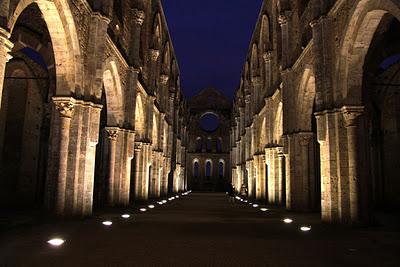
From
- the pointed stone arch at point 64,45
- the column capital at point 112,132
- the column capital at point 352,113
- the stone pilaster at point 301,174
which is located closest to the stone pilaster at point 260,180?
the stone pilaster at point 301,174

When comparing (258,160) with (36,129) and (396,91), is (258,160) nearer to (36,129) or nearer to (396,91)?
(396,91)

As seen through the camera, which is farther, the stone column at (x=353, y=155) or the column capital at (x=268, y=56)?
the column capital at (x=268, y=56)

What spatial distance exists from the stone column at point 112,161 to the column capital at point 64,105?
6.76 m

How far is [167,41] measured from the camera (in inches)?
1468

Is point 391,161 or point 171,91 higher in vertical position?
point 171,91

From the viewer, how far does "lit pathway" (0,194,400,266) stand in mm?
6656

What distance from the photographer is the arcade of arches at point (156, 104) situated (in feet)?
41.2

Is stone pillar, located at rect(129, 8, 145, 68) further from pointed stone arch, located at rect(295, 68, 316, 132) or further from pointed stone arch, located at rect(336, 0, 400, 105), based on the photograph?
pointed stone arch, located at rect(336, 0, 400, 105)

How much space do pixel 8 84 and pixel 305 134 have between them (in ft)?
57.0

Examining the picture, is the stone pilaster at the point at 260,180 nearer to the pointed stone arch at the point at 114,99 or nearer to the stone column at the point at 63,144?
the pointed stone arch at the point at 114,99

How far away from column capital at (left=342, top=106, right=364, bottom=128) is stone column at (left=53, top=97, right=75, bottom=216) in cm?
981

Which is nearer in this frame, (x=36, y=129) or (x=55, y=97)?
(x=55, y=97)

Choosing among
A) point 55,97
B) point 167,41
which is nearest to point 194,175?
point 167,41

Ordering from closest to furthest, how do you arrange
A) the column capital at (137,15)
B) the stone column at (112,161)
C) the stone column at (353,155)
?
the stone column at (353,155) < the stone column at (112,161) < the column capital at (137,15)
